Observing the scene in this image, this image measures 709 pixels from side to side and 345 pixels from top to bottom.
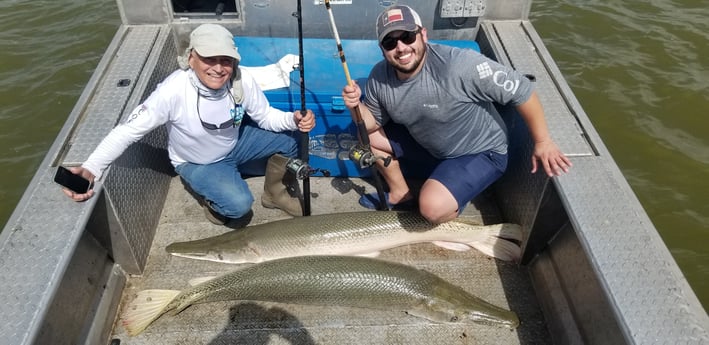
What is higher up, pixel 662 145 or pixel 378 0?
pixel 378 0

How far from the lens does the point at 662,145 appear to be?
5.51 metres

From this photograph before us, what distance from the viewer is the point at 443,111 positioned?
3.21m

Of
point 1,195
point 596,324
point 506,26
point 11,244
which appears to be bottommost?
point 1,195

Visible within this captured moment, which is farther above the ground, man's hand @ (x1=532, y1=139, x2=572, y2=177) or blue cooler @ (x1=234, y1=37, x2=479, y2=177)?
man's hand @ (x1=532, y1=139, x2=572, y2=177)

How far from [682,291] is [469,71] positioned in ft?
5.34

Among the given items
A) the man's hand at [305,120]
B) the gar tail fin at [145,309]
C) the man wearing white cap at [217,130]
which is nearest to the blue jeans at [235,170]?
the man wearing white cap at [217,130]

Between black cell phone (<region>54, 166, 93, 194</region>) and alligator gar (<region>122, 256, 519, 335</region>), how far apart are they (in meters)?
0.84

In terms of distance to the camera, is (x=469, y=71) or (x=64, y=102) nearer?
(x=469, y=71)

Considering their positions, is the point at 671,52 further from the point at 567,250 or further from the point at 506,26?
the point at 567,250

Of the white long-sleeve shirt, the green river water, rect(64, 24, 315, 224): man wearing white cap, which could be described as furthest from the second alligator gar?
the green river water

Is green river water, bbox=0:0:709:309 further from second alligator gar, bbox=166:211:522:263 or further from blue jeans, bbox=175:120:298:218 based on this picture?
blue jeans, bbox=175:120:298:218

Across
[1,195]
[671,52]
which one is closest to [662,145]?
[671,52]

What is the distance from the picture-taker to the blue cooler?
373 centimetres

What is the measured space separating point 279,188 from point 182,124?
2.98 ft
